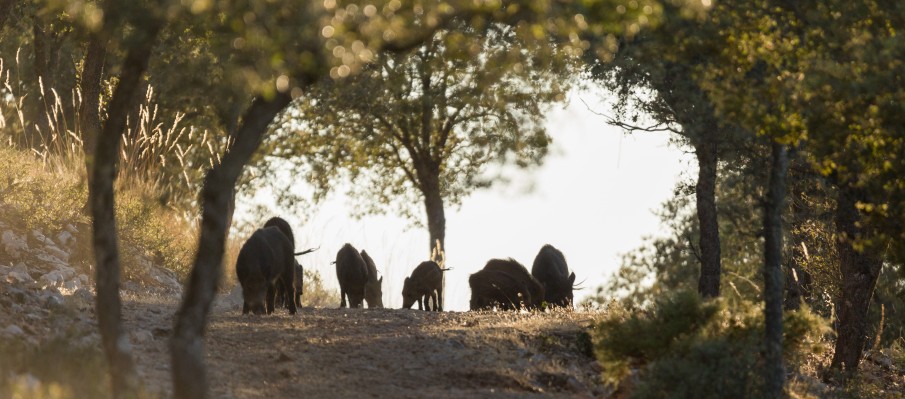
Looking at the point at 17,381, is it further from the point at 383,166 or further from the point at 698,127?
the point at 383,166

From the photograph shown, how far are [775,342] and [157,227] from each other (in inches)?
639

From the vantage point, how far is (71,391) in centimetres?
988

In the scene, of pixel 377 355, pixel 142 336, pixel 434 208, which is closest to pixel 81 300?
pixel 142 336

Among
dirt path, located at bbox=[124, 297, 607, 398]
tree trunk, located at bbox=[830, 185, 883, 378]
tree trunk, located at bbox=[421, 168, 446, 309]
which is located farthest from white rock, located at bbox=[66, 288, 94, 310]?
tree trunk, located at bbox=[421, 168, 446, 309]

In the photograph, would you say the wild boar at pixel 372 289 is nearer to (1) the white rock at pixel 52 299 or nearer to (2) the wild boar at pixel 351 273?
(2) the wild boar at pixel 351 273

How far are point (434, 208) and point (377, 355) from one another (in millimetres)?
16970

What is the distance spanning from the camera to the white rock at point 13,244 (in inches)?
854

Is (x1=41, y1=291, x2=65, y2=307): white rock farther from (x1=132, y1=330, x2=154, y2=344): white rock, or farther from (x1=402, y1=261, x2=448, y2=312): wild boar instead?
(x1=402, y1=261, x2=448, y2=312): wild boar

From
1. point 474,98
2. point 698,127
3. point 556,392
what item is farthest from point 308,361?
point 474,98

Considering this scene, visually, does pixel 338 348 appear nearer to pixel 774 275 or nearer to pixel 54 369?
pixel 54 369

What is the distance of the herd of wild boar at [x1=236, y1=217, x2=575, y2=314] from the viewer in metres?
17.5

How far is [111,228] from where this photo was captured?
31.3 ft

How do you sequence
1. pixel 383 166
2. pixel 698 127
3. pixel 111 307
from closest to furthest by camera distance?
1. pixel 111 307
2. pixel 698 127
3. pixel 383 166

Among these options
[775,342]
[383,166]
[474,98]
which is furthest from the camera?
[383,166]
